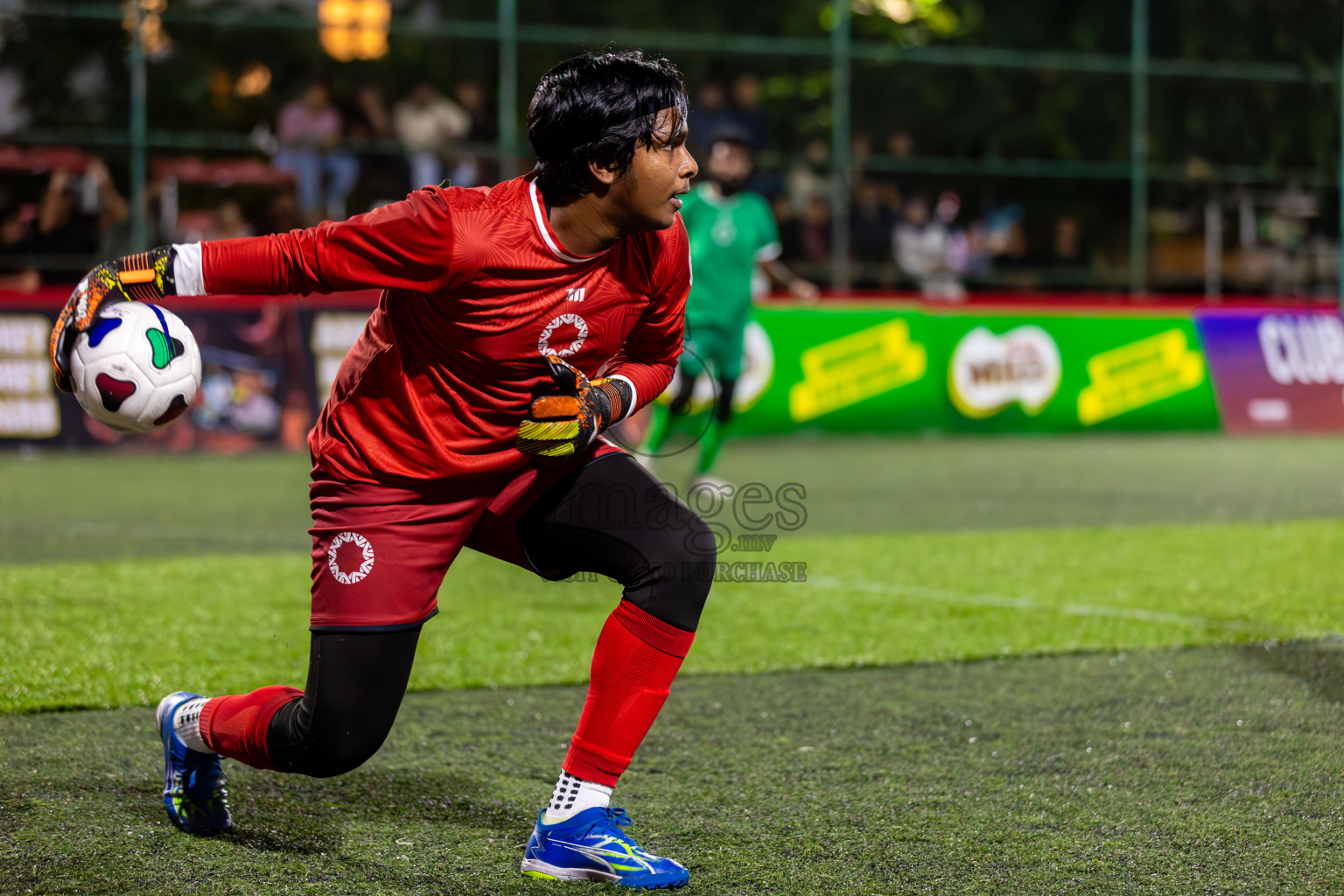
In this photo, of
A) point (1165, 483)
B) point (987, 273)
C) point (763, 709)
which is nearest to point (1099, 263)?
point (987, 273)

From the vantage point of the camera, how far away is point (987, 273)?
18.7 meters

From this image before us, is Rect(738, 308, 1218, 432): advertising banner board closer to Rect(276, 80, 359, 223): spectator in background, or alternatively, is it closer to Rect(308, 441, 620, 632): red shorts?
Rect(276, 80, 359, 223): spectator in background

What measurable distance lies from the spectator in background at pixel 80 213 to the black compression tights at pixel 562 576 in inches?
503

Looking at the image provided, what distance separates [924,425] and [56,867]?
41.6ft

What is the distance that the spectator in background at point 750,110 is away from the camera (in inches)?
691

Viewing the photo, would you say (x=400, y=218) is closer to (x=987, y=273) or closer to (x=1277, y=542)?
(x=1277, y=542)

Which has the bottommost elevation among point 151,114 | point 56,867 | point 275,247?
point 56,867

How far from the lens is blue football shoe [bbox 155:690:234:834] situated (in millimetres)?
3625

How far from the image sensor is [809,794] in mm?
3990

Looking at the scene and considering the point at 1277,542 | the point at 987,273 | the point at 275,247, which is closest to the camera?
the point at 275,247

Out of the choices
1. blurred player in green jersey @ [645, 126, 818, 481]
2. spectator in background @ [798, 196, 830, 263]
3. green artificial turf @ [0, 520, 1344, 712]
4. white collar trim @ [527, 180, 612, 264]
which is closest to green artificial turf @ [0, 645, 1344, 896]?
green artificial turf @ [0, 520, 1344, 712]

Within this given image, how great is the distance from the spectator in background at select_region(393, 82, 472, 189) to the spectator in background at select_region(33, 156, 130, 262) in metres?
2.96

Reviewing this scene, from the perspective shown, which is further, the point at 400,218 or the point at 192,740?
the point at 192,740

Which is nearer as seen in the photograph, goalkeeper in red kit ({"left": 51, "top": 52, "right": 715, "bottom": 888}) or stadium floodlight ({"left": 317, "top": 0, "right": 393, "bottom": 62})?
goalkeeper in red kit ({"left": 51, "top": 52, "right": 715, "bottom": 888})
